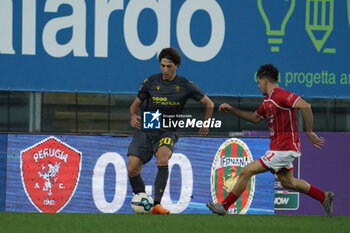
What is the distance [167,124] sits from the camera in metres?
7.43

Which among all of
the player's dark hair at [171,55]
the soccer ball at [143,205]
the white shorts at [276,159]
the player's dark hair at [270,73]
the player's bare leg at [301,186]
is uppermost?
the player's dark hair at [171,55]

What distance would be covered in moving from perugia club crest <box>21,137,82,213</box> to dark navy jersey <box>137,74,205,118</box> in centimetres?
143

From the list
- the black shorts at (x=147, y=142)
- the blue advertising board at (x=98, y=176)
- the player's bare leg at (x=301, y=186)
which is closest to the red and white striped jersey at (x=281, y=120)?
the player's bare leg at (x=301, y=186)

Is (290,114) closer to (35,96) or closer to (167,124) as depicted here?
(167,124)

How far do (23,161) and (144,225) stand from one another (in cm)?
268

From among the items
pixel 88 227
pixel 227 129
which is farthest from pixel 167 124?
pixel 227 129

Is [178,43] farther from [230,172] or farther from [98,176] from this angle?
[98,176]

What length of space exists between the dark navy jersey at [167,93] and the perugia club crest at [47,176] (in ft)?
4.68

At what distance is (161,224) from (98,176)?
7.70 ft

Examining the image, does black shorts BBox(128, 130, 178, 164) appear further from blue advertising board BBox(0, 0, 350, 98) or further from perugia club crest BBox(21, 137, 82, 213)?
blue advertising board BBox(0, 0, 350, 98)

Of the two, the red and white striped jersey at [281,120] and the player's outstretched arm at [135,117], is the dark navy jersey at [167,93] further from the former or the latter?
the red and white striped jersey at [281,120]

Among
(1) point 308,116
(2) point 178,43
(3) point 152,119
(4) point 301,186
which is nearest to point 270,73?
(1) point 308,116

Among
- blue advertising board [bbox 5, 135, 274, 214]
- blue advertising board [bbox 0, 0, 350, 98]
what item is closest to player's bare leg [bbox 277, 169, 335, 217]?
blue advertising board [bbox 5, 135, 274, 214]

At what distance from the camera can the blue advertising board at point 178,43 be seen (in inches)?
447
